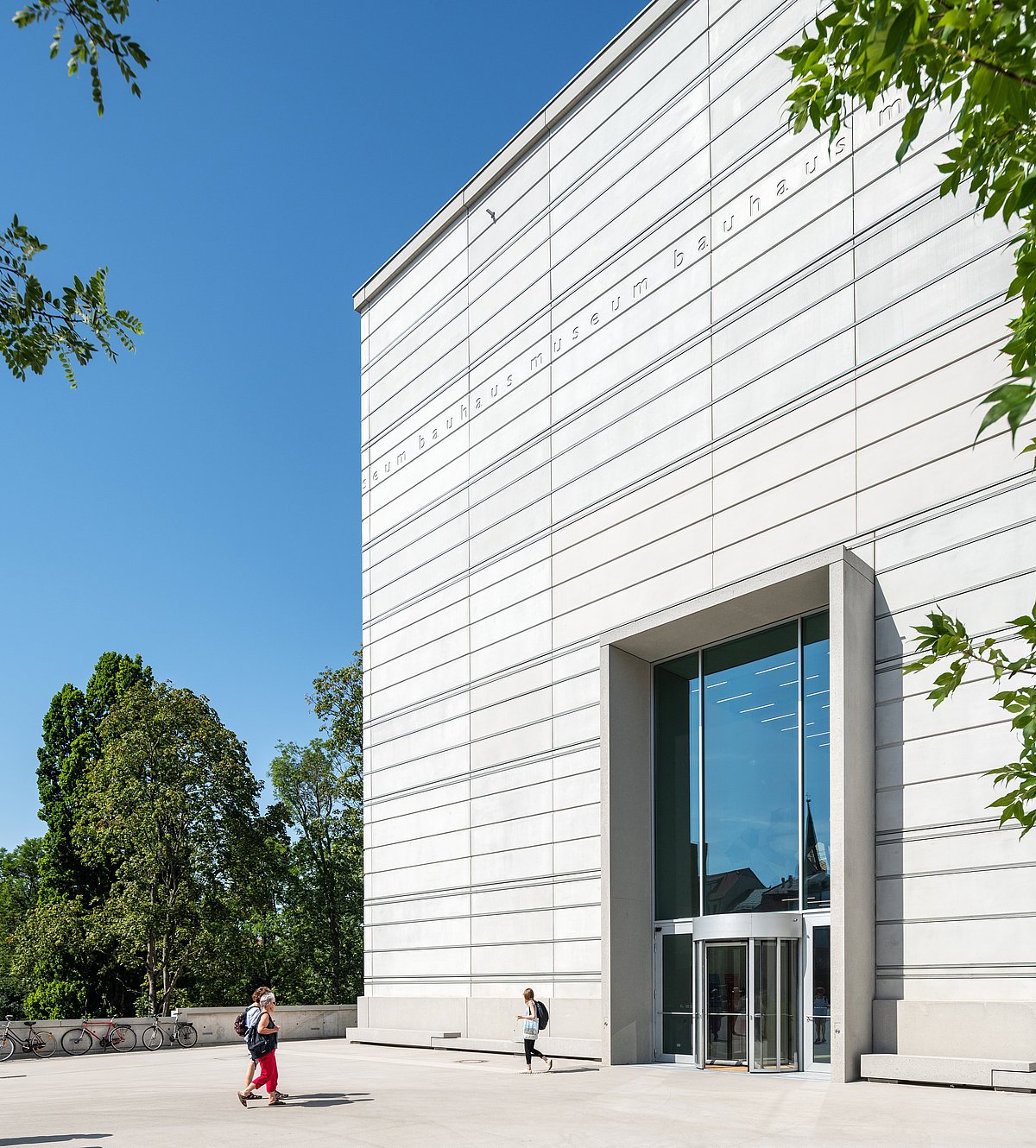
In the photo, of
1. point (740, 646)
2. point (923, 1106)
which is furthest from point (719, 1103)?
point (740, 646)

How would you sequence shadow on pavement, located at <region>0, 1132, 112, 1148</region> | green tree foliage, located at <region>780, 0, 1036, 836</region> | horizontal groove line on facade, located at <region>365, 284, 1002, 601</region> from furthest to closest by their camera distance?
1. horizontal groove line on facade, located at <region>365, 284, 1002, 601</region>
2. shadow on pavement, located at <region>0, 1132, 112, 1148</region>
3. green tree foliage, located at <region>780, 0, 1036, 836</region>

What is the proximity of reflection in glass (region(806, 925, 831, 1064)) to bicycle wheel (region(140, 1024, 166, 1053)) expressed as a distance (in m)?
22.0

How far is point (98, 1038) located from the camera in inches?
1331

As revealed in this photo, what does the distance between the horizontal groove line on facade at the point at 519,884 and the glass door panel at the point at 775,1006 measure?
16.8ft

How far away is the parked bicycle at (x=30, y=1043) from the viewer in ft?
104

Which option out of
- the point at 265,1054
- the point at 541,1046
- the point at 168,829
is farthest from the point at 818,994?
the point at 168,829

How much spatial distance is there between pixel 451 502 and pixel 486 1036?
1314 cm

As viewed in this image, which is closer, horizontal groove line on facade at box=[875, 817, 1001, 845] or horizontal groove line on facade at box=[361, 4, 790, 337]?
horizontal groove line on facade at box=[875, 817, 1001, 845]

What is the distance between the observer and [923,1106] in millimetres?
14711

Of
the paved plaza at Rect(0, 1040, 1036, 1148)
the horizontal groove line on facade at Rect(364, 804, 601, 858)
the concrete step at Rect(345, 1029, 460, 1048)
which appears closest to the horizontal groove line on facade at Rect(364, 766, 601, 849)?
the horizontal groove line on facade at Rect(364, 804, 601, 858)

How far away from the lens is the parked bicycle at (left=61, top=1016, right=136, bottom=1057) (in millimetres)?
33094

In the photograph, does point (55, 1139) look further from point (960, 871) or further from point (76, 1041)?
point (76, 1041)

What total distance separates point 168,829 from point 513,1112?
26886mm

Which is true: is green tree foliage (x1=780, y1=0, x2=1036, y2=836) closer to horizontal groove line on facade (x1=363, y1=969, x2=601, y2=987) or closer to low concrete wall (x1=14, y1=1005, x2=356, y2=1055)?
horizontal groove line on facade (x1=363, y1=969, x2=601, y2=987)
